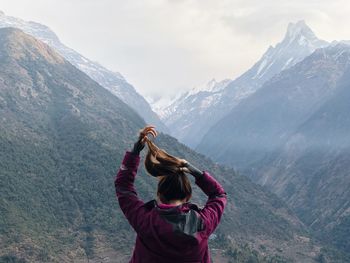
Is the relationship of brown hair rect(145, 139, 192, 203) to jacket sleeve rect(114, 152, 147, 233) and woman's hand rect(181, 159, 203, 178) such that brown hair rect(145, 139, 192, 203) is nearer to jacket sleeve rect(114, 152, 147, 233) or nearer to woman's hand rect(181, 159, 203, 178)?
woman's hand rect(181, 159, 203, 178)

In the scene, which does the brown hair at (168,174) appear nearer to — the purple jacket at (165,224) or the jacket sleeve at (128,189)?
the purple jacket at (165,224)

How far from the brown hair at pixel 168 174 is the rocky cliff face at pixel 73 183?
68.8 meters

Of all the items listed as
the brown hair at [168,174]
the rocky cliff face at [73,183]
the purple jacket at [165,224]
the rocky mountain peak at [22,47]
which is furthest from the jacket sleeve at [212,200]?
the rocky mountain peak at [22,47]

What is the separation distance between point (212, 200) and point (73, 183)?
10312 centimetres

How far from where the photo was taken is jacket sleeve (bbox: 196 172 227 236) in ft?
17.3

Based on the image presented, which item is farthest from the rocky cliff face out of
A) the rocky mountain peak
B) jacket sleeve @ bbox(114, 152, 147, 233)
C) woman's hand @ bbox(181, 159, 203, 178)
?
woman's hand @ bbox(181, 159, 203, 178)

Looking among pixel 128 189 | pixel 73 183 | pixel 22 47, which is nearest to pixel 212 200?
pixel 128 189

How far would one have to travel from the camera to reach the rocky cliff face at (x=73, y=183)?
271ft

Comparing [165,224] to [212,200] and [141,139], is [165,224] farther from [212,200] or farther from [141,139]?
[141,139]

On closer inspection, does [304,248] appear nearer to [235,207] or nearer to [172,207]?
[235,207]

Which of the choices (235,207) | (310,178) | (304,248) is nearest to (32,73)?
(235,207)

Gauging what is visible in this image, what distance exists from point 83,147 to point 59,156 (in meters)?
7.76

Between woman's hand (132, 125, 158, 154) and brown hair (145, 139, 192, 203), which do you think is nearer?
brown hair (145, 139, 192, 203)

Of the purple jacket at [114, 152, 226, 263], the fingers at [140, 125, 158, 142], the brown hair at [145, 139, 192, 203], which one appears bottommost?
the purple jacket at [114, 152, 226, 263]
